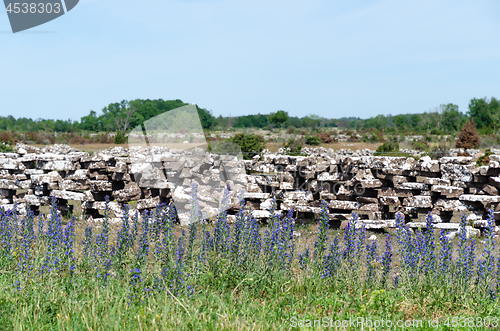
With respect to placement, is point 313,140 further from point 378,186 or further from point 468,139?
point 378,186

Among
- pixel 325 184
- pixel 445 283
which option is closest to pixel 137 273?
pixel 445 283

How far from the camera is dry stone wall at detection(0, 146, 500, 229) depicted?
30.0ft

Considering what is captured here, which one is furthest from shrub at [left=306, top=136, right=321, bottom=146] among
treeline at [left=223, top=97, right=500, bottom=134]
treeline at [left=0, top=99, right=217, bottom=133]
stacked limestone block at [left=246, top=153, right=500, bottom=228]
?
stacked limestone block at [left=246, top=153, right=500, bottom=228]

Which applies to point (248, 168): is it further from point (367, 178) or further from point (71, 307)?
point (71, 307)

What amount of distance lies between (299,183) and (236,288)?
6.00m

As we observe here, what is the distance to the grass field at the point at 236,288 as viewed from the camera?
3.66 metres

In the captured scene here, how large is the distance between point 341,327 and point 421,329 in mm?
814

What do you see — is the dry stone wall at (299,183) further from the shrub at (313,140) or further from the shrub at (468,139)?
the shrub at (313,140)

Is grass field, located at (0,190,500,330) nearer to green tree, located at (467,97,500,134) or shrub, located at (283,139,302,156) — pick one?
shrub, located at (283,139,302,156)

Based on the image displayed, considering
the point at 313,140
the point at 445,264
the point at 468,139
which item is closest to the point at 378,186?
the point at 445,264

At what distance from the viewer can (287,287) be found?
4.59 meters

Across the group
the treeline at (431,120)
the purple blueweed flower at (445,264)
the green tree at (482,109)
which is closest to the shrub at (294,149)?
the purple blueweed flower at (445,264)

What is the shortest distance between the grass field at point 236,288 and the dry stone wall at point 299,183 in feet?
12.5

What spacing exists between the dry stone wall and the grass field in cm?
382
